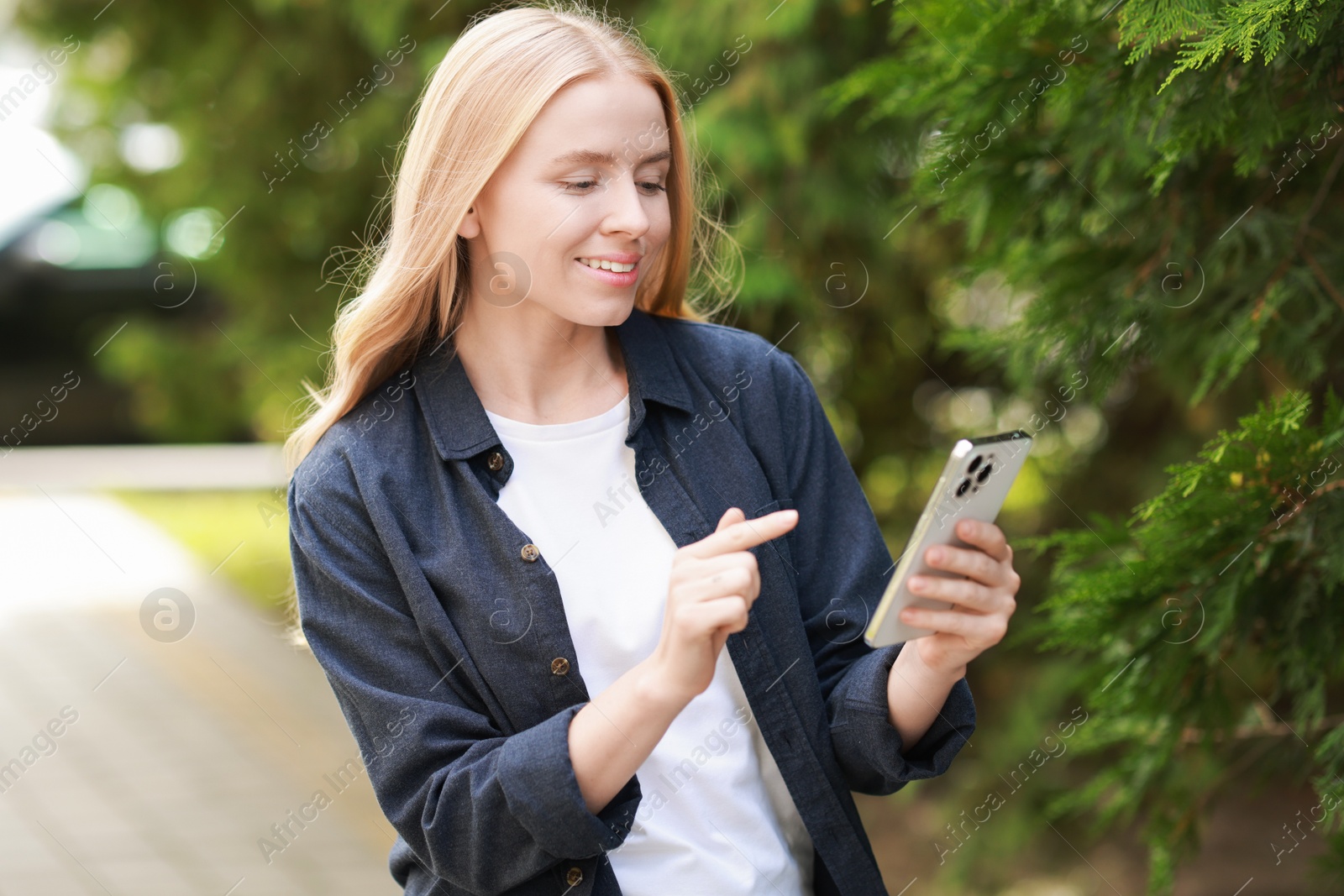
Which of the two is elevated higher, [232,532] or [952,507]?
[952,507]

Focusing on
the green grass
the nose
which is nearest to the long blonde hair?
the nose

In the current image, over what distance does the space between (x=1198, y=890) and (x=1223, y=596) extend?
271cm

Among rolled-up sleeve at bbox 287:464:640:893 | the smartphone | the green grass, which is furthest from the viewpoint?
the green grass

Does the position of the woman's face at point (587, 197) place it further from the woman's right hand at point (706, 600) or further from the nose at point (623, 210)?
the woman's right hand at point (706, 600)

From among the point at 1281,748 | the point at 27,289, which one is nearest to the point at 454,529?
the point at 1281,748

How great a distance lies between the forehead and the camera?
1.69 meters

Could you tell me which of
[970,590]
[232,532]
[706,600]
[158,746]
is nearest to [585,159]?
[706,600]

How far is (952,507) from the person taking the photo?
1.38 meters

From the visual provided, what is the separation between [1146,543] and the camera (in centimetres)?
211

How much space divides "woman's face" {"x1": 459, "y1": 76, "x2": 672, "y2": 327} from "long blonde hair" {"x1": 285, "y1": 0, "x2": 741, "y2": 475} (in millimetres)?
33

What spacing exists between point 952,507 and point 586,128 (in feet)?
2.46

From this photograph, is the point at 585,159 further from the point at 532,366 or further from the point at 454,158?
the point at 532,366

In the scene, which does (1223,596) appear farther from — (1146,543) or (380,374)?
(380,374)

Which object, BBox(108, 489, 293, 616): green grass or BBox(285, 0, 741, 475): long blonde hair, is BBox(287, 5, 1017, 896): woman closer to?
BBox(285, 0, 741, 475): long blonde hair
